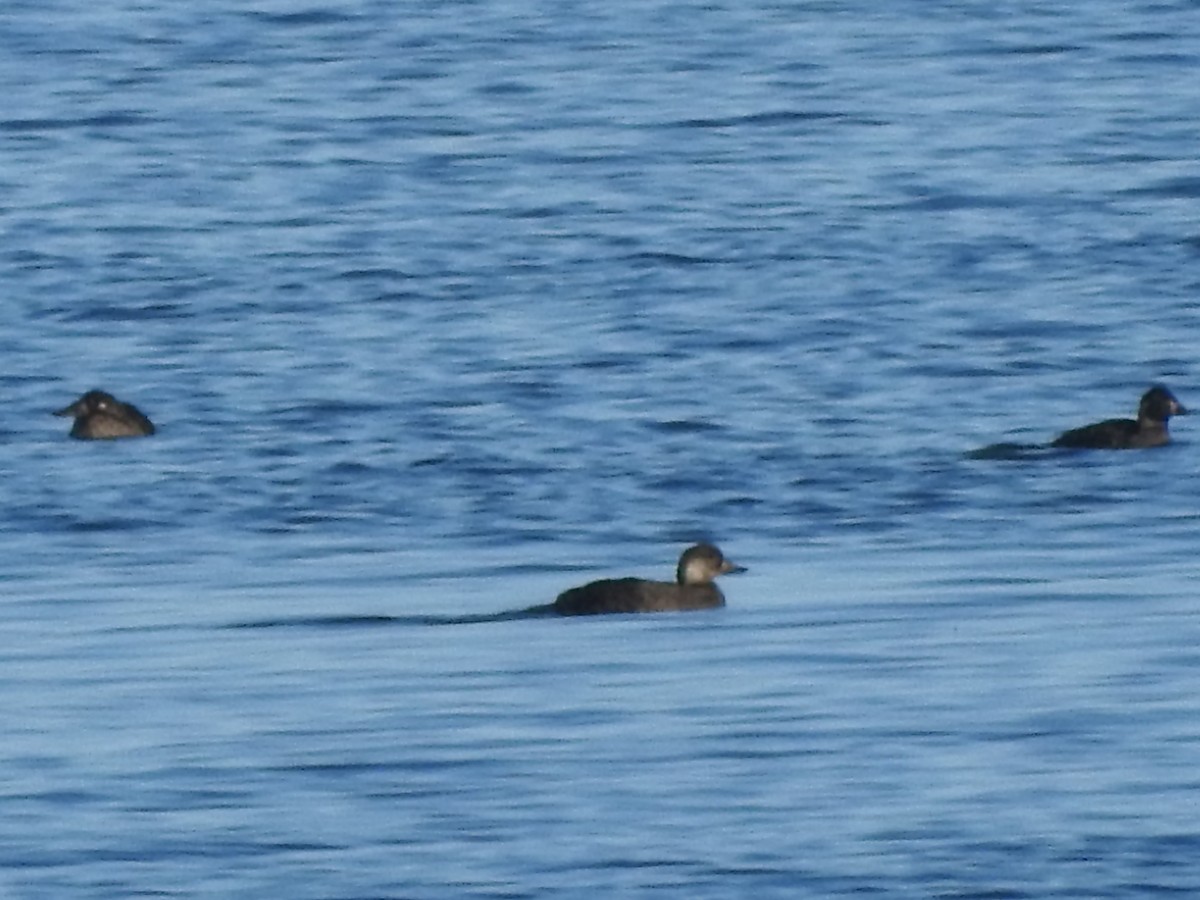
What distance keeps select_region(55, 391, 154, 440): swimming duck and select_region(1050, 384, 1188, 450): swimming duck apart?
17.1ft

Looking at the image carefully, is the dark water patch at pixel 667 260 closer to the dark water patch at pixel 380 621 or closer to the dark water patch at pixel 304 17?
the dark water patch at pixel 380 621

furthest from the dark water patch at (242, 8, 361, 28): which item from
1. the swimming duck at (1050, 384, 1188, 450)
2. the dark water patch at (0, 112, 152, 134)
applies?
the swimming duck at (1050, 384, 1188, 450)

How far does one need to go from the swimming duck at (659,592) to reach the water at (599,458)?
0.47 feet

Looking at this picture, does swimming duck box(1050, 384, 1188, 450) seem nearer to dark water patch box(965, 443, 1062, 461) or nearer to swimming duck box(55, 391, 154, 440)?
dark water patch box(965, 443, 1062, 461)

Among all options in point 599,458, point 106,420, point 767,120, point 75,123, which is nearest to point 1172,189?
point 767,120

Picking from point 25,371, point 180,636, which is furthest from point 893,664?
point 25,371

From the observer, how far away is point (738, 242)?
3538cm

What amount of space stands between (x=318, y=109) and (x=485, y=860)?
97.0 feet

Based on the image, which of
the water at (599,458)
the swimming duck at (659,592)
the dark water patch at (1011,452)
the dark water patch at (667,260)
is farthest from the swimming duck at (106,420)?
the dark water patch at (667,260)

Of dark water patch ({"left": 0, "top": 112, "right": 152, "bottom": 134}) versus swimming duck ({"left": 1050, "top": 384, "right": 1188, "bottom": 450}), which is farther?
dark water patch ({"left": 0, "top": 112, "right": 152, "bottom": 134})

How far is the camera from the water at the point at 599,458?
15969 mm

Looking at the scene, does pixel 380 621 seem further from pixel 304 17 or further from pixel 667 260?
pixel 304 17

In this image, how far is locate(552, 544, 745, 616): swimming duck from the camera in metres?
20.0

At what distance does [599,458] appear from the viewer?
82.3 ft
